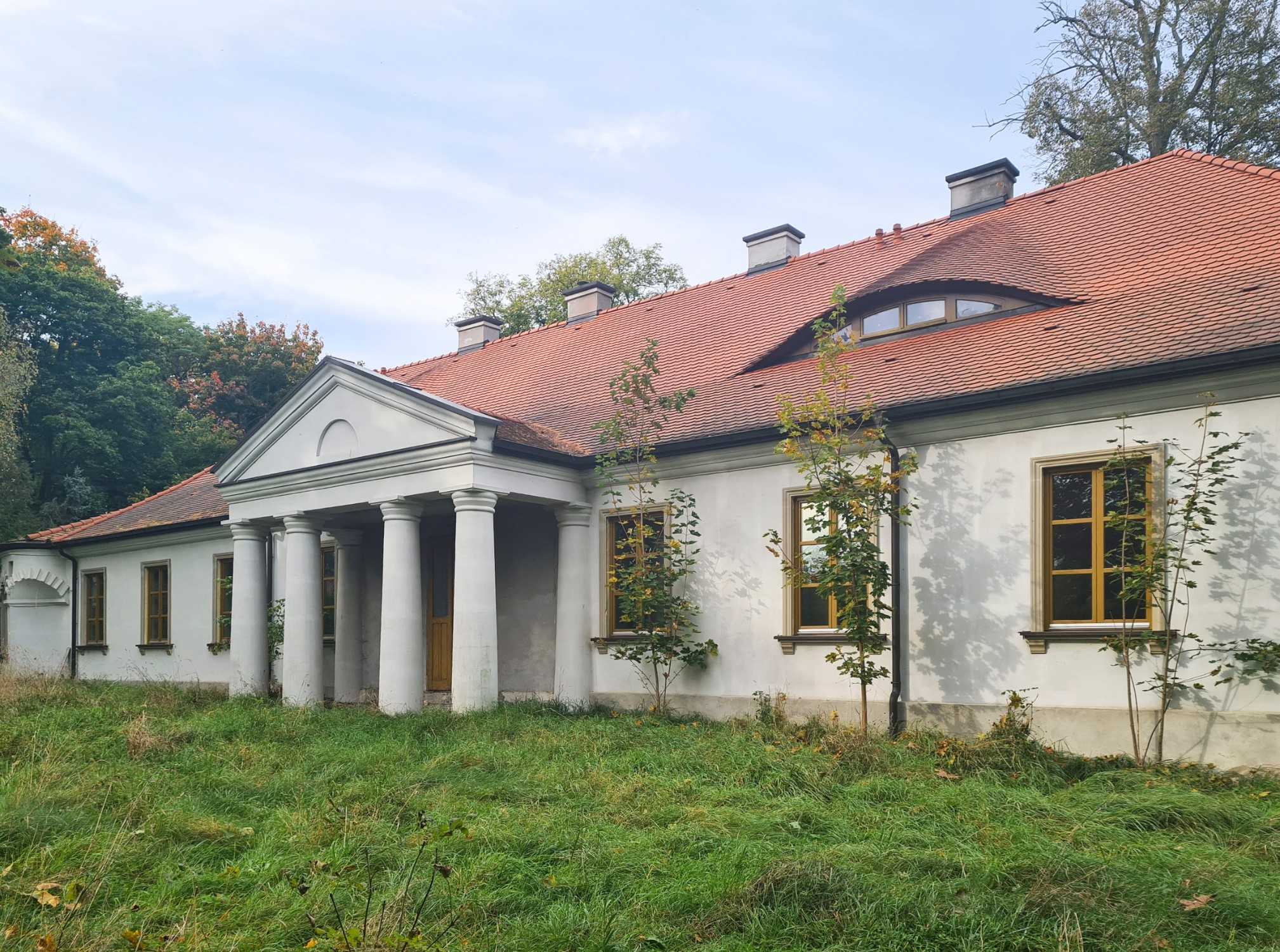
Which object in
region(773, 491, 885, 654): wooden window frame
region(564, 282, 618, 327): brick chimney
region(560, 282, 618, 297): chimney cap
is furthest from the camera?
region(560, 282, 618, 297): chimney cap

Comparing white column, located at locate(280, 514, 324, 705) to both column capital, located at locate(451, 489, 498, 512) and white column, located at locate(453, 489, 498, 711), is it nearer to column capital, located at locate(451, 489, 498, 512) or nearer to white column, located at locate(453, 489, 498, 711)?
white column, located at locate(453, 489, 498, 711)

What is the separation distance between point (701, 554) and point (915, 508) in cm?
304

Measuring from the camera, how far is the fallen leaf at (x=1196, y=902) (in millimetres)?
5477

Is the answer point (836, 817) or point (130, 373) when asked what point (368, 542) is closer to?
point (836, 817)

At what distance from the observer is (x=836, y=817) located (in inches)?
303

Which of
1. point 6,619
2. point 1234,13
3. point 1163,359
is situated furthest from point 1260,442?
point 6,619

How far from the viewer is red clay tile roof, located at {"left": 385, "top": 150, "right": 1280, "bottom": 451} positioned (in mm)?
11008

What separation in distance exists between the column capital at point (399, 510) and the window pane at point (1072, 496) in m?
8.21

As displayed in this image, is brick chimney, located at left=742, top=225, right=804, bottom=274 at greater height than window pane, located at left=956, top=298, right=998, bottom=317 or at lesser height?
greater

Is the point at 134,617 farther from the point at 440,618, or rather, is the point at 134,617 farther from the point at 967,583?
the point at 967,583

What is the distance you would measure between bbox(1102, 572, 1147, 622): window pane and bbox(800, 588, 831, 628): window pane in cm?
320

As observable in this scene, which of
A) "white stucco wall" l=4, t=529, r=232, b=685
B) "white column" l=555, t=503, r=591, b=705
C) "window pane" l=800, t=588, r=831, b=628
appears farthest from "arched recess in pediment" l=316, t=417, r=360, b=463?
"window pane" l=800, t=588, r=831, b=628

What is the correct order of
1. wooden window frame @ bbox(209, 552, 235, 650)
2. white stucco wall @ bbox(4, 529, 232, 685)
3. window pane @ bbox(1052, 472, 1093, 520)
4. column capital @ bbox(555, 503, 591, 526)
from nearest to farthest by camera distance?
window pane @ bbox(1052, 472, 1093, 520) → column capital @ bbox(555, 503, 591, 526) → wooden window frame @ bbox(209, 552, 235, 650) → white stucco wall @ bbox(4, 529, 232, 685)

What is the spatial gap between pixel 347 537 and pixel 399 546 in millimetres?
3839
